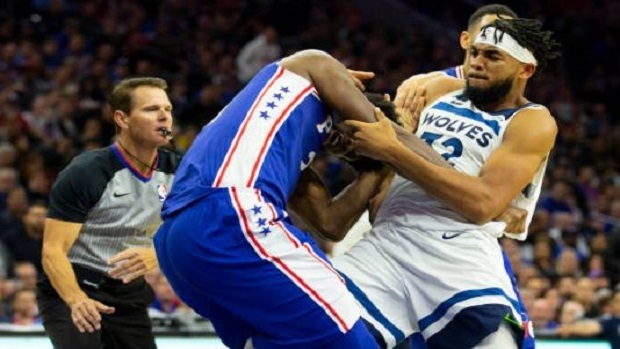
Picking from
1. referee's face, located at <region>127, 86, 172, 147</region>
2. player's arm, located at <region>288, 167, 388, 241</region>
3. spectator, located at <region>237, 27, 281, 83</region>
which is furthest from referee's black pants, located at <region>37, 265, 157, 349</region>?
spectator, located at <region>237, 27, 281, 83</region>

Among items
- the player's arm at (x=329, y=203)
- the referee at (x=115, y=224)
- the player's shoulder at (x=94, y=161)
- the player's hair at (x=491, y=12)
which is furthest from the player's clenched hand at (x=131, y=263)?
the player's hair at (x=491, y=12)

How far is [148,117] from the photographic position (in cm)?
495

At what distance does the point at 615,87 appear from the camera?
14125 millimetres

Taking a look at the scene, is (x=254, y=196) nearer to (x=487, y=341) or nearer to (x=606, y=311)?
(x=487, y=341)

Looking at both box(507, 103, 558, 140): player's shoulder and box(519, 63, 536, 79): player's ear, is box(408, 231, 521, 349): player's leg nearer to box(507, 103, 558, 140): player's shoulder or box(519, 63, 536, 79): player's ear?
box(507, 103, 558, 140): player's shoulder

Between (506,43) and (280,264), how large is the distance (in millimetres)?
1342

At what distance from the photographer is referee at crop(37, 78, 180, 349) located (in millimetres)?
4746

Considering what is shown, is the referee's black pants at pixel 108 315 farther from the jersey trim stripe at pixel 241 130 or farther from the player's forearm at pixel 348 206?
the jersey trim stripe at pixel 241 130

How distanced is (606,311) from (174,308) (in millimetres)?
3023

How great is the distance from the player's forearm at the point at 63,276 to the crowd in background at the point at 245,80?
9.17 ft

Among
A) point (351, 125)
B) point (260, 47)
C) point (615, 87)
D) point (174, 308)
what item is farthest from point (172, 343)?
point (615, 87)

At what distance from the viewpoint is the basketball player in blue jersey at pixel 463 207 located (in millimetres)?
3908

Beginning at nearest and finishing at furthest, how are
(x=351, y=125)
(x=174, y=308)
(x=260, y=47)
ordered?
(x=351, y=125) → (x=174, y=308) → (x=260, y=47)

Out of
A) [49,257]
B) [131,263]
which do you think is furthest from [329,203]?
[49,257]
